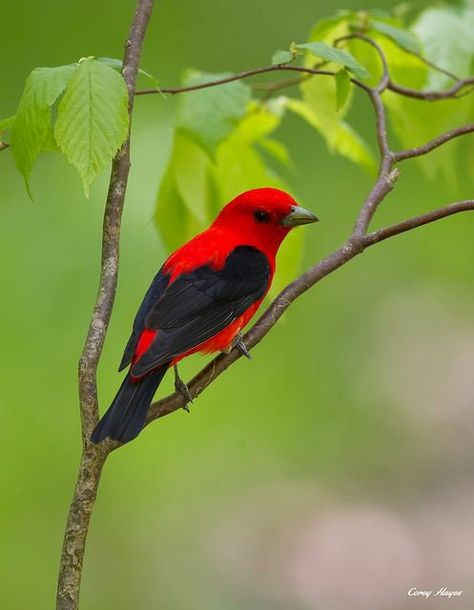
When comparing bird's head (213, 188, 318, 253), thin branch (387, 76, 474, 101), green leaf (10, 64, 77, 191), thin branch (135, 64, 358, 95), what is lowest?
green leaf (10, 64, 77, 191)

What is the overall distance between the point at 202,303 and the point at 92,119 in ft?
3.35

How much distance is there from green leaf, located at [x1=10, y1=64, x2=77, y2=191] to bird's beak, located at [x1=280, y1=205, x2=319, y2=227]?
1.28 metres

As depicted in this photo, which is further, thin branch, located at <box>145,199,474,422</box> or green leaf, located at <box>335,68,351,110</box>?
green leaf, located at <box>335,68,351,110</box>

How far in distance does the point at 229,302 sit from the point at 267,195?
0.44 m

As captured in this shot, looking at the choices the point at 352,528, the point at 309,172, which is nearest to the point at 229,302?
the point at 352,528

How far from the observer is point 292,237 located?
3.16 metres

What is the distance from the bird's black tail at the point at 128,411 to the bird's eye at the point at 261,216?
31.1 inches

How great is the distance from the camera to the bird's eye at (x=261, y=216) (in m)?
3.30

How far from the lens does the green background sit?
4.13 metres

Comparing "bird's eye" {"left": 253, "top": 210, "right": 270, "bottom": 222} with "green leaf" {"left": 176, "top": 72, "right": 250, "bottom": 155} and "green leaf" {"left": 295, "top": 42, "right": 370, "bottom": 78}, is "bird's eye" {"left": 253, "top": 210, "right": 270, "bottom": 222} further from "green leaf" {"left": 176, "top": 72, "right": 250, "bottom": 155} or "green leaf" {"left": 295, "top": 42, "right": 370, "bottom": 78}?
"green leaf" {"left": 295, "top": 42, "right": 370, "bottom": 78}
